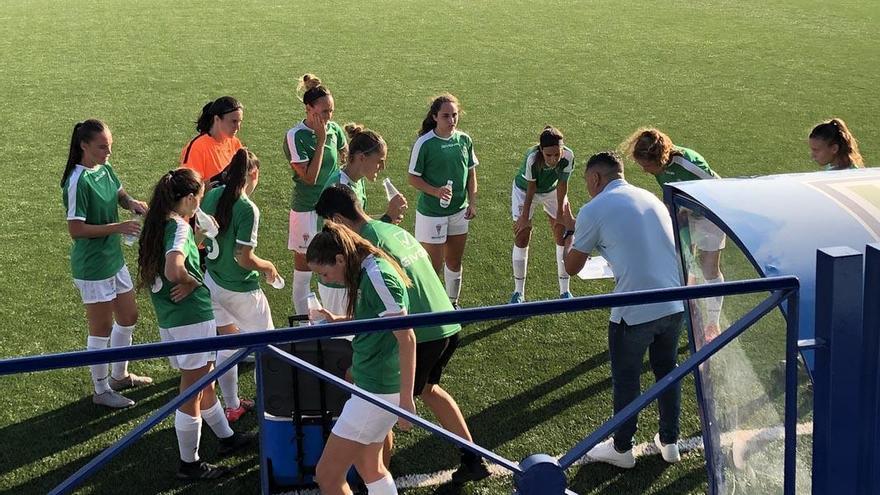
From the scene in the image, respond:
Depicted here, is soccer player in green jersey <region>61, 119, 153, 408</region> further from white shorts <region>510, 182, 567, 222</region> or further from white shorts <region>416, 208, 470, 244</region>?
white shorts <region>510, 182, 567, 222</region>

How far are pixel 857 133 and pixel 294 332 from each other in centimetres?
1191

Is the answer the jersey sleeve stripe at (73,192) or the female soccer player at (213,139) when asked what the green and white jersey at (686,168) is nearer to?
the female soccer player at (213,139)

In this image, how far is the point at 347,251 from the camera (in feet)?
14.1

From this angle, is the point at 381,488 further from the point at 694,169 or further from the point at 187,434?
the point at 694,169

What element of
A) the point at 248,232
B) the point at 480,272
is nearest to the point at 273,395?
the point at 248,232

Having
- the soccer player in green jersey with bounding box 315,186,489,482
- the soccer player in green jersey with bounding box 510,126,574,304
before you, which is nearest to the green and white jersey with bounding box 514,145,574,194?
the soccer player in green jersey with bounding box 510,126,574,304

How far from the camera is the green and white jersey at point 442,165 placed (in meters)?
7.16

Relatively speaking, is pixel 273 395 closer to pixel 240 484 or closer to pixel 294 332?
pixel 240 484

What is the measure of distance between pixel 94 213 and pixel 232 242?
1.00 metres

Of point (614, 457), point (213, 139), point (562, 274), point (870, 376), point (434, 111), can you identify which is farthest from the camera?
point (562, 274)

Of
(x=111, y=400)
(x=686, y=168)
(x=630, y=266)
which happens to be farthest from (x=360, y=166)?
(x=111, y=400)

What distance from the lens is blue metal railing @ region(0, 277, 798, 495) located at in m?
2.74

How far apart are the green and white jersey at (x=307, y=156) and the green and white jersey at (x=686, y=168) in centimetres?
266

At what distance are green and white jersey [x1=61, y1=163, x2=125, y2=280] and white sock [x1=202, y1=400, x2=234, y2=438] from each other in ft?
4.18
